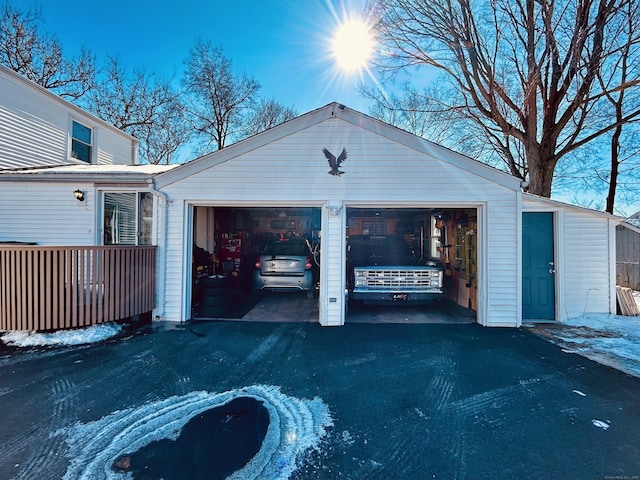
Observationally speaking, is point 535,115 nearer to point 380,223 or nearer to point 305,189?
point 380,223

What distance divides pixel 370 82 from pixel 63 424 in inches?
534

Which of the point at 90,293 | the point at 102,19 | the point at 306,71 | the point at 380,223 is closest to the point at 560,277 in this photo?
the point at 380,223

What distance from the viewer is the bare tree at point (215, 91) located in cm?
1872

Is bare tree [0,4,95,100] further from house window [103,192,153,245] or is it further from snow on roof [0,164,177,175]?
house window [103,192,153,245]

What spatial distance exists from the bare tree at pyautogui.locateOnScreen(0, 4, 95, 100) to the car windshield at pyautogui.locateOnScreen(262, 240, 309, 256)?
618 inches

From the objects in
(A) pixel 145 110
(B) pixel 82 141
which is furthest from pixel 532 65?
(A) pixel 145 110

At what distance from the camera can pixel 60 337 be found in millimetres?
4730

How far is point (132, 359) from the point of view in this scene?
3.98 m

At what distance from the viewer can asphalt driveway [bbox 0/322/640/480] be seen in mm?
2148

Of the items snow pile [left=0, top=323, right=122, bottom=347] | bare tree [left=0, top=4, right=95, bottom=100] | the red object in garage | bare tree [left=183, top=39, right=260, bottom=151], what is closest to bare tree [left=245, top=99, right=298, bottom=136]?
bare tree [left=183, top=39, right=260, bottom=151]

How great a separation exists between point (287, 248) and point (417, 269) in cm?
339

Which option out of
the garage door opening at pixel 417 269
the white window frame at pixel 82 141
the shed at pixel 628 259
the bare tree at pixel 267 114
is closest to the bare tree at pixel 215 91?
the bare tree at pixel 267 114

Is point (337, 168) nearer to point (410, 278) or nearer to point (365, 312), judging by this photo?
point (410, 278)

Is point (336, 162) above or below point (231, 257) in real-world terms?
above
